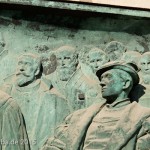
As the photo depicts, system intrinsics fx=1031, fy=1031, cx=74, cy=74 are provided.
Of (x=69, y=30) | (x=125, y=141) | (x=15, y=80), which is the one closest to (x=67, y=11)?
(x=69, y=30)

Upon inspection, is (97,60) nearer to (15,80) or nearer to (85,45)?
(85,45)

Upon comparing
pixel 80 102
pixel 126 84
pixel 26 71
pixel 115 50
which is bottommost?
pixel 80 102

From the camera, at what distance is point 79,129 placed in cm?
721

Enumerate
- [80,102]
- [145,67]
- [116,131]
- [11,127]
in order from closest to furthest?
[116,131] < [11,127] < [80,102] < [145,67]

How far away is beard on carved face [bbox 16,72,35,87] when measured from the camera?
7473 mm

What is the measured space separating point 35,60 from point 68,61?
0.80 ft

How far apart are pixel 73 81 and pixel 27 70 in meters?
0.35

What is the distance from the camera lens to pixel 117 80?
24.0 ft

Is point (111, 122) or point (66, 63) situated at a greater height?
point (66, 63)

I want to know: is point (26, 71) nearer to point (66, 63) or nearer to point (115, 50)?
point (66, 63)

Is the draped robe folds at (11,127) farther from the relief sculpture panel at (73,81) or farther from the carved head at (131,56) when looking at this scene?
the carved head at (131,56)

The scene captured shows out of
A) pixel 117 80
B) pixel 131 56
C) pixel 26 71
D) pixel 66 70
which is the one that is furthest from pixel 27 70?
pixel 131 56

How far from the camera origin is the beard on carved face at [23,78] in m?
7.47

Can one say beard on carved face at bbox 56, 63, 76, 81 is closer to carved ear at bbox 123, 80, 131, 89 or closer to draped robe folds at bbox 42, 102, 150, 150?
draped robe folds at bbox 42, 102, 150, 150
